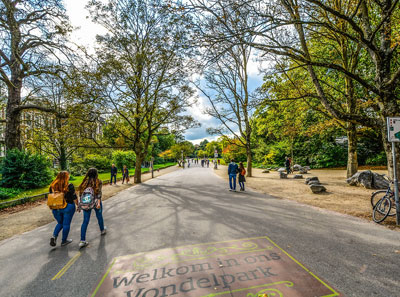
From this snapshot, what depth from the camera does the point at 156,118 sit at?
1739cm

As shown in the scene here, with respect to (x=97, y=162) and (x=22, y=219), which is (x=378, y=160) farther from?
(x=97, y=162)

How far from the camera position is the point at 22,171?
1122 centimetres

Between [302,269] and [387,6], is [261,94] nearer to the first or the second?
[387,6]

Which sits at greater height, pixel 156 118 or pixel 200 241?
pixel 156 118

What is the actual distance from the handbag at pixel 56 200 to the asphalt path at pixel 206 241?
38.5 inches

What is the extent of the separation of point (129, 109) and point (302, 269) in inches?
602

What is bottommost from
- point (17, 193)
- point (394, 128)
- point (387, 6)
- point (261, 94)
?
point (17, 193)

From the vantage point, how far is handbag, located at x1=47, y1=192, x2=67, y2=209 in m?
4.12

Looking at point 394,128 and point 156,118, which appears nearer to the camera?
point 394,128

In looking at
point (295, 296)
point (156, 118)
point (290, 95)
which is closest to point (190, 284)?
point (295, 296)

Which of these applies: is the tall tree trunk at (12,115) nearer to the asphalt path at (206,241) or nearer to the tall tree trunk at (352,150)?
the asphalt path at (206,241)

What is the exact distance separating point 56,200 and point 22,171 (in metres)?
10.4

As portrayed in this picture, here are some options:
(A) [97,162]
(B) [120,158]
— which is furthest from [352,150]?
(A) [97,162]

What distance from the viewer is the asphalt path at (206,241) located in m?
2.88
